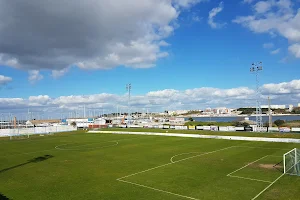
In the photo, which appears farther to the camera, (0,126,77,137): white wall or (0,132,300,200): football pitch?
(0,126,77,137): white wall

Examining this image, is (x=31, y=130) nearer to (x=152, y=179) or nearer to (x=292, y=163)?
(x=152, y=179)

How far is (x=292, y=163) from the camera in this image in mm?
23484

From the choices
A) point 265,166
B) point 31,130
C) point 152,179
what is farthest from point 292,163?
point 31,130

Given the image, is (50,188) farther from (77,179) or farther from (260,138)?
(260,138)

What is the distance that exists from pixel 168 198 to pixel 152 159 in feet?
49.0

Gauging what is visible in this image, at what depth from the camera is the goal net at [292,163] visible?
72.8 feet

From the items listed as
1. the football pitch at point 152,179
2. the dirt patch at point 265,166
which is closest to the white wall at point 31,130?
the football pitch at point 152,179

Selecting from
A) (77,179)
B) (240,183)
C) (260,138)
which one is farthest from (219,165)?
(260,138)

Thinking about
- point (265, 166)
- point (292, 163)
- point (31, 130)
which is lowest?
point (265, 166)

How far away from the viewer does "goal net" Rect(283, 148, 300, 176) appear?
22.2 m

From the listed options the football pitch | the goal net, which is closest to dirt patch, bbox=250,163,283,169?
the football pitch

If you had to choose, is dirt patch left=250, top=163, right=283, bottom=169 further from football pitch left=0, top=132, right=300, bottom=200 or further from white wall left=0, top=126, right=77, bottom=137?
white wall left=0, top=126, right=77, bottom=137

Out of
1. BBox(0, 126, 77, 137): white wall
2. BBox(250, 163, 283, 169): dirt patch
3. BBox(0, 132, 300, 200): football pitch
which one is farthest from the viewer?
BBox(0, 126, 77, 137): white wall

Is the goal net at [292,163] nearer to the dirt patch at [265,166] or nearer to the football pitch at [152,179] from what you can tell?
the football pitch at [152,179]
